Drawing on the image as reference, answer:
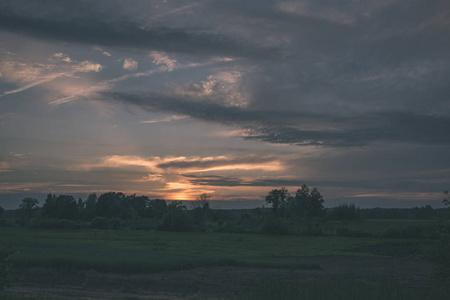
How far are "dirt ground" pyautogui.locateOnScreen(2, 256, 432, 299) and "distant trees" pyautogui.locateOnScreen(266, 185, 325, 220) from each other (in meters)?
109

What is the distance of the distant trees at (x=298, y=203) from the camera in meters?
149

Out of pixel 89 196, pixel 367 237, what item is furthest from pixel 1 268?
pixel 89 196

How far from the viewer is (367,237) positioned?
291 feet

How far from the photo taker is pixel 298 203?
150875 mm

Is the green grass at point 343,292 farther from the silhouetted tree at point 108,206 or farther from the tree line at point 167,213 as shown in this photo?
the silhouetted tree at point 108,206

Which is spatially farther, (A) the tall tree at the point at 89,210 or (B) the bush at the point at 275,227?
(A) the tall tree at the point at 89,210

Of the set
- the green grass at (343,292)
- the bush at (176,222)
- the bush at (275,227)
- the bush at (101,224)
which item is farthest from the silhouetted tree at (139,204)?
the green grass at (343,292)

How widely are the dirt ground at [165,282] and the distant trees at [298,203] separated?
359 feet

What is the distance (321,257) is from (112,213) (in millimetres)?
99522

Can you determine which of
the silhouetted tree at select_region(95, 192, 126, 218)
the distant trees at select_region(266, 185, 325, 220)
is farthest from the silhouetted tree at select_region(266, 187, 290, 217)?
the silhouetted tree at select_region(95, 192, 126, 218)

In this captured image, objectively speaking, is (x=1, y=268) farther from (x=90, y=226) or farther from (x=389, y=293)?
(x=90, y=226)

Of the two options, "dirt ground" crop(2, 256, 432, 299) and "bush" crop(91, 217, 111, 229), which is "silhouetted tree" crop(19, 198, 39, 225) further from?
"dirt ground" crop(2, 256, 432, 299)

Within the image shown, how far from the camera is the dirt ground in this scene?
86.9 ft

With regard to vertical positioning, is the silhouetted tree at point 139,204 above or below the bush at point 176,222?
above
